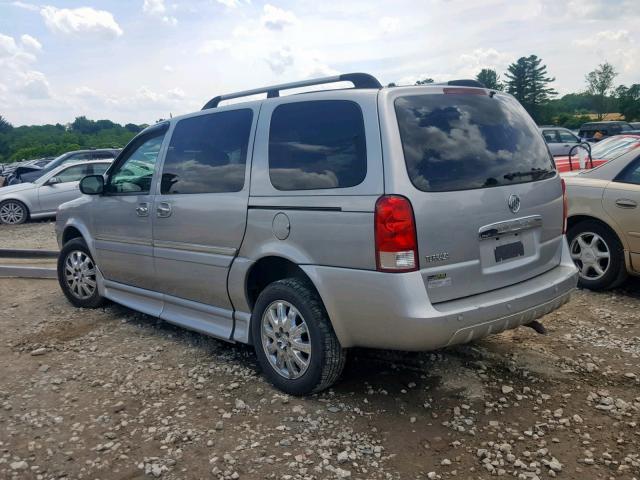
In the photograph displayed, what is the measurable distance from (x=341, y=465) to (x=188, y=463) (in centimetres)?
82

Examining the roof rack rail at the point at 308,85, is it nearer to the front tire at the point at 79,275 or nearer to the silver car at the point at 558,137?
the front tire at the point at 79,275

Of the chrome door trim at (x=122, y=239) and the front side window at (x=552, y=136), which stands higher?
the front side window at (x=552, y=136)

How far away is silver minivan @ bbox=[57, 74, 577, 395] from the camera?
334 centimetres

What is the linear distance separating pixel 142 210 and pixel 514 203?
9.87 ft

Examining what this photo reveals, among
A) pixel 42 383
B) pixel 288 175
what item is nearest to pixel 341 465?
pixel 288 175

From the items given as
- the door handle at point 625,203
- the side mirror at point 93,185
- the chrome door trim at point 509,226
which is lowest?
the door handle at point 625,203

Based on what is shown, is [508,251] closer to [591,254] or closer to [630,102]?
[591,254]

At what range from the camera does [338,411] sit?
12.1ft

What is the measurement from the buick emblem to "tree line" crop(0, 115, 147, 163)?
199 ft

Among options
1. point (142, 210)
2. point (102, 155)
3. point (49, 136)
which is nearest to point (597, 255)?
point (142, 210)

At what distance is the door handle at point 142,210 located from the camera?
16.4 feet

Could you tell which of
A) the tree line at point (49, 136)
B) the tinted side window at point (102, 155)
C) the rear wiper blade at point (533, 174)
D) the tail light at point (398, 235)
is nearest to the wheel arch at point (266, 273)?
the tail light at point (398, 235)

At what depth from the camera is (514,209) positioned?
3693 mm

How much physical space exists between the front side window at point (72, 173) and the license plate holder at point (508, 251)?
42.6 feet
